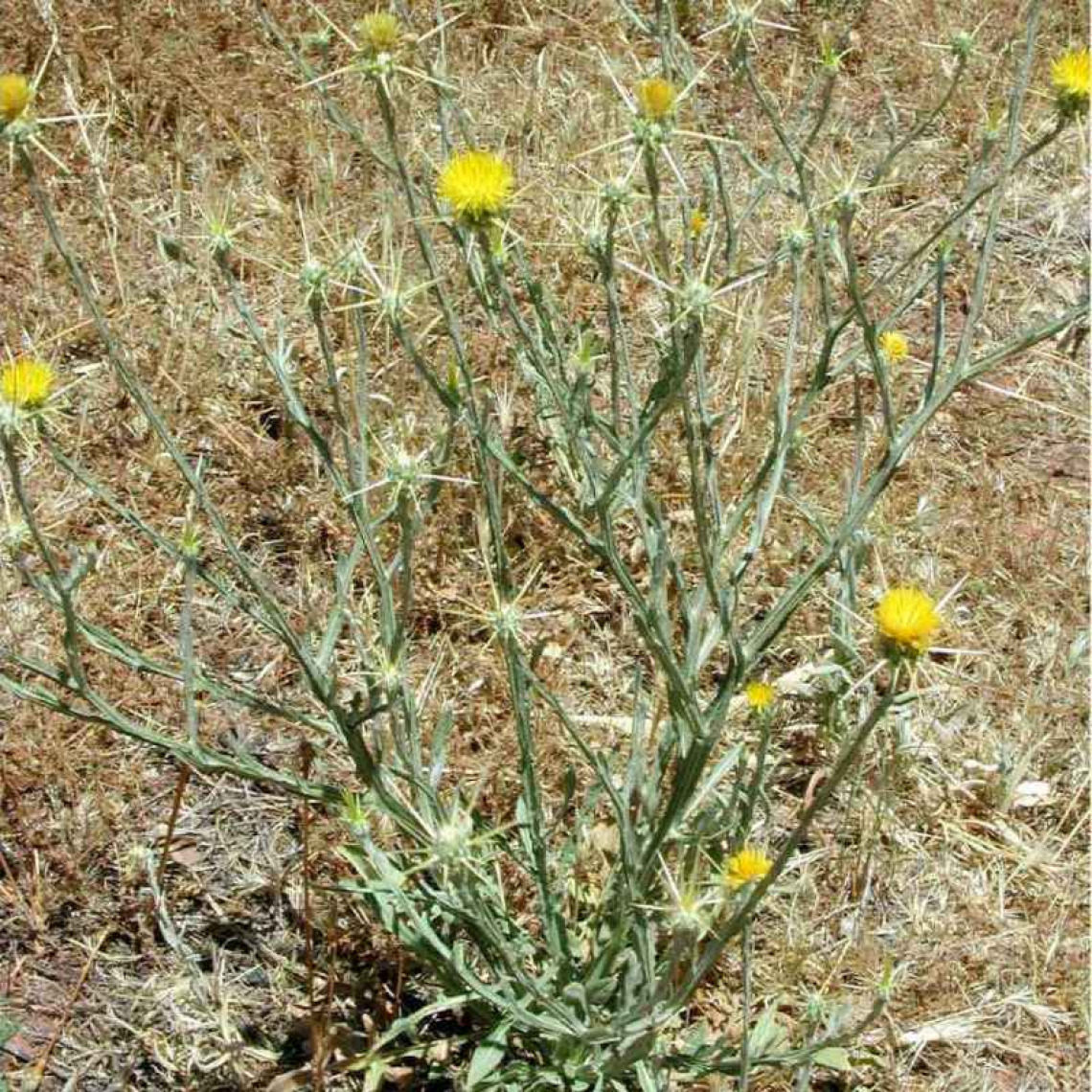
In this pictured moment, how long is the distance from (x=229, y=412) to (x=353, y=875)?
123 cm

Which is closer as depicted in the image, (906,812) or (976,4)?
(906,812)

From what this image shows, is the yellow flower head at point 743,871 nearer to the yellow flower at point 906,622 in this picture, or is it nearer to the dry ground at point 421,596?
the yellow flower at point 906,622

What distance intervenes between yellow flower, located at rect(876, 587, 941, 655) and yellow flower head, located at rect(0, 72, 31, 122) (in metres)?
1.00

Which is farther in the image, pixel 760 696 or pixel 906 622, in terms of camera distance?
pixel 760 696

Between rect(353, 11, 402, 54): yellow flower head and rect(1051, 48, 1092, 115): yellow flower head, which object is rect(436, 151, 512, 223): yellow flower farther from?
rect(1051, 48, 1092, 115): yellow flower head

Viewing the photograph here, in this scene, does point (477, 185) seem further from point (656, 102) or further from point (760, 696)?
point (760, 696)

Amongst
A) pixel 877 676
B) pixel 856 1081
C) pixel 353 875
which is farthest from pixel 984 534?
pixel 353 875

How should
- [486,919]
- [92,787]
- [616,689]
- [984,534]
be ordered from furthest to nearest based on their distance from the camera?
[984,534] → [616,689] → [92,787] → [486,919]

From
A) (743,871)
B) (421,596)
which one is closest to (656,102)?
(743,871)

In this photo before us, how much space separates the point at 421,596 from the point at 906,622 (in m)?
1.67

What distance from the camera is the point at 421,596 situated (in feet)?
9.69

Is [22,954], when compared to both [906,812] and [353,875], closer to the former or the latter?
[353,875]

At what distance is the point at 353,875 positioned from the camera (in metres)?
2.49

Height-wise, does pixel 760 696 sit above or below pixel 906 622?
below
